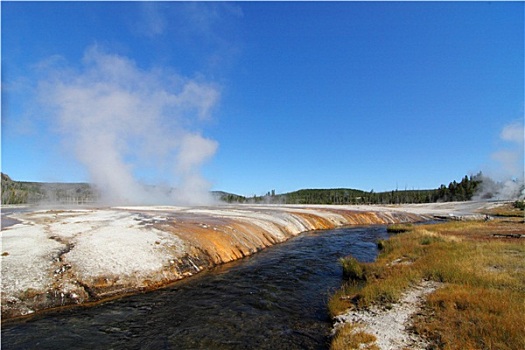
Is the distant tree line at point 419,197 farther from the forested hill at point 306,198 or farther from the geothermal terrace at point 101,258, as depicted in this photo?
the geothermal terrace at point 101,258

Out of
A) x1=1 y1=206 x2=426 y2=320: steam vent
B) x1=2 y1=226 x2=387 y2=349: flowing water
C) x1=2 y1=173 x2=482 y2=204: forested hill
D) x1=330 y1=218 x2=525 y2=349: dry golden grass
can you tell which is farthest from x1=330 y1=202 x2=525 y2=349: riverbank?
x1=2 y1=173 x2=482 y2=204: forested hill

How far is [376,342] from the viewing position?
7.66 meters

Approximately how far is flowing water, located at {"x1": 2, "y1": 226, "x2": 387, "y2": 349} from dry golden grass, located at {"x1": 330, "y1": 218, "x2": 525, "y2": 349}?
6.08 ft

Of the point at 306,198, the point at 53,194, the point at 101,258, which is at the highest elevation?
the point at 53,194

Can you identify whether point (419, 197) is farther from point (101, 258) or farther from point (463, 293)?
point (101, 258)

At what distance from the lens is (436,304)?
942 centimetres

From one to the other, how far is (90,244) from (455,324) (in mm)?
18789

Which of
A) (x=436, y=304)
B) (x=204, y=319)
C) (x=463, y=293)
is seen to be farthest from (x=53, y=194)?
(x=463, y=293)

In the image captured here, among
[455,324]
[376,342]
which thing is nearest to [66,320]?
[376,342]

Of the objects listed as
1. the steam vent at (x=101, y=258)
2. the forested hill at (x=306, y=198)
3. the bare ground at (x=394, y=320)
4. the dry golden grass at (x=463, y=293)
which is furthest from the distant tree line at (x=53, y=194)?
the bare ground at (x=394, y=320)

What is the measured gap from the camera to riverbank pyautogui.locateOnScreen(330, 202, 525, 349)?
287 inches

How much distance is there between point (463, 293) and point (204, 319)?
9.87 m

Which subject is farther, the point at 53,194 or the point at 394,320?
the point at 53,194

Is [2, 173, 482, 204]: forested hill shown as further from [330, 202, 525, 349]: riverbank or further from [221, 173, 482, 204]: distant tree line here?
[330, 202, 525, 349]: riverbank
